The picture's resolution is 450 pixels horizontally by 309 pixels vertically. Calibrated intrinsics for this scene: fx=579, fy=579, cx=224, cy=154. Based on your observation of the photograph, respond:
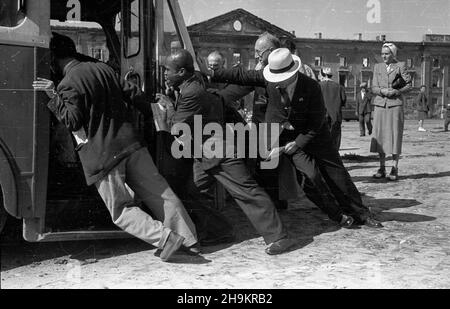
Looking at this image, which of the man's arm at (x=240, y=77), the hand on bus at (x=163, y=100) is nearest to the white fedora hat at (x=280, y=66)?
the man's arm at (x=240, y=77)

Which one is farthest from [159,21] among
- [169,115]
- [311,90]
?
[311,90]

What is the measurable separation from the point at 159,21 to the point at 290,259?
2.38m

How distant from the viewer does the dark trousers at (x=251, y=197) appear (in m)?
5.17

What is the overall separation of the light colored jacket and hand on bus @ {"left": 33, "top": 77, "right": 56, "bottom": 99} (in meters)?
6.06

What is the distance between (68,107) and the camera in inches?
174

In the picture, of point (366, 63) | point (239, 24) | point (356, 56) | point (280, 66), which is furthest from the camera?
point (366, 63)

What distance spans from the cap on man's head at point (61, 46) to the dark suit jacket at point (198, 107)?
995mm

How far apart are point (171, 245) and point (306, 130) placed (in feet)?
6.42

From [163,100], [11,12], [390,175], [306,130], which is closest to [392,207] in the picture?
[306,130]

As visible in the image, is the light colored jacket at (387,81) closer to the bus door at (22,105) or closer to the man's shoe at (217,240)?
the man's shoe at (217,240)

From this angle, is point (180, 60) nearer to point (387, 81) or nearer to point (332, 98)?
point (332, 98)

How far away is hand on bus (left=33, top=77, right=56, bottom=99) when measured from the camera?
4.35m

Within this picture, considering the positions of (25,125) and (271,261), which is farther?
(271,261)
